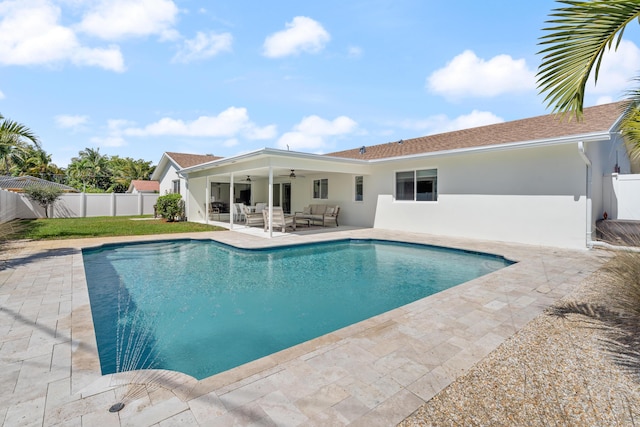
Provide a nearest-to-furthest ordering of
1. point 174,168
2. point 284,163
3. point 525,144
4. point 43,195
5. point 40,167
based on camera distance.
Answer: point 525,144, point 284,163, point 43,195, point 174,168, point 40,167

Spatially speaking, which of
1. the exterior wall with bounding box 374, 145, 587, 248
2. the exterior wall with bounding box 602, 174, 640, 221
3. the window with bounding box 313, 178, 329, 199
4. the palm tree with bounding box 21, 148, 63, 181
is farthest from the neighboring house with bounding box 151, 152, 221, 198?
the palm tree with bounding box 21, 148, 63, 181

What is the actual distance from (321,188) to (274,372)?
14268 mm

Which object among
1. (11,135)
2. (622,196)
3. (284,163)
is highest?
(11,135)

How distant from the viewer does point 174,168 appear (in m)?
19.5

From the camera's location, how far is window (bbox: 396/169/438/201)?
1204cm

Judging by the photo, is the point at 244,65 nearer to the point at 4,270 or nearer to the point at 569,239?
the point at 4,270

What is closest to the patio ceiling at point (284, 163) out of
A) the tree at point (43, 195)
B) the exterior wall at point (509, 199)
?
the exterior wall at point (509, 199)

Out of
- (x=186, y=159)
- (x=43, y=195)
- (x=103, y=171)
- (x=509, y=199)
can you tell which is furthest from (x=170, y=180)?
(x=103, y=171)

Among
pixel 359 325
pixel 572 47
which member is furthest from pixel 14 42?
pixel 572 47

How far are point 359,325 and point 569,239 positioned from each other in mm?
8514

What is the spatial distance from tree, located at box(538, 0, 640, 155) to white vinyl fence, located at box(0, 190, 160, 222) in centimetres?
2051

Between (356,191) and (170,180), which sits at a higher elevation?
(170,180)

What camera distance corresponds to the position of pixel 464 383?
102 inches

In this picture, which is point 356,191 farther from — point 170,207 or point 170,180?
point 170,180
